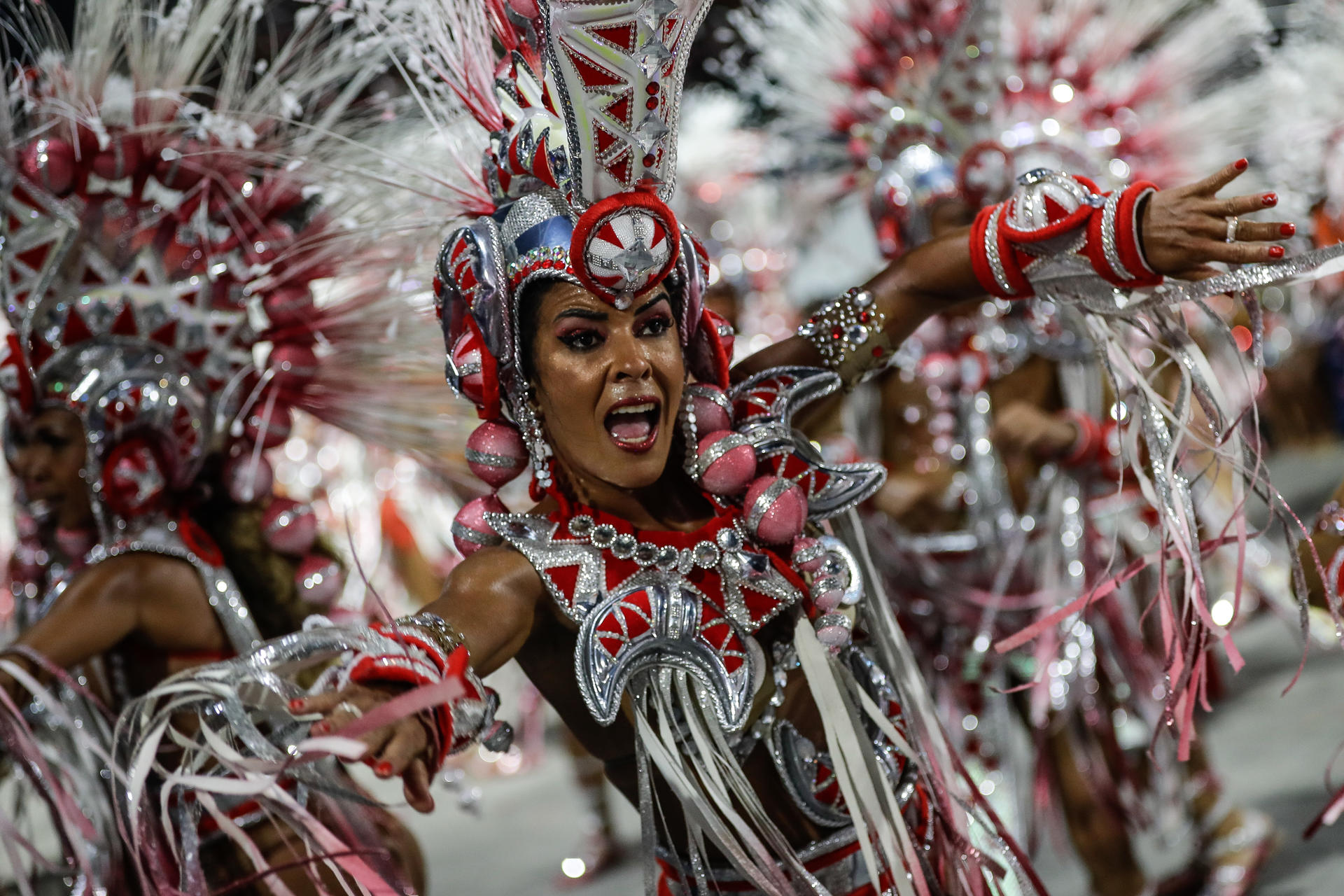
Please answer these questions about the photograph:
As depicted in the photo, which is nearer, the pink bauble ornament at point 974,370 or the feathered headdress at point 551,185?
the feathered headdress at point 551,185

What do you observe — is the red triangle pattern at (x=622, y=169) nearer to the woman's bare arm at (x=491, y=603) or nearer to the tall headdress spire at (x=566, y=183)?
A: the tall headdress spire at (x=566, y=183)

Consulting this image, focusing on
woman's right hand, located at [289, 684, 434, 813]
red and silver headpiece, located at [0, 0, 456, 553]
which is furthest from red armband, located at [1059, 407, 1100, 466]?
woman's right hand, located at [289, 684, 434, 813]

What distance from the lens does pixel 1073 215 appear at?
5.61ft

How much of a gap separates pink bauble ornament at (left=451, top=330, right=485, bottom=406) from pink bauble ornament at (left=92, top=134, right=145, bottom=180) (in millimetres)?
1165

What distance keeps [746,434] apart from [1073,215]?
1.63 ft

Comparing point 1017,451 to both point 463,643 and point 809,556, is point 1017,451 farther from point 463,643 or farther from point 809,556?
point 463,643

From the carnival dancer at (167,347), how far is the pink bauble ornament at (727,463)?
Answer: 0.81 meters

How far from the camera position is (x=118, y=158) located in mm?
2566

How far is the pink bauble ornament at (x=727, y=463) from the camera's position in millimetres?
1753

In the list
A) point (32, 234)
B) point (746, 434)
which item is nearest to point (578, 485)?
point (746, 434)

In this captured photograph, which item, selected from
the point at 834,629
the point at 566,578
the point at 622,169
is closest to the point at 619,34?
the point at 622,169

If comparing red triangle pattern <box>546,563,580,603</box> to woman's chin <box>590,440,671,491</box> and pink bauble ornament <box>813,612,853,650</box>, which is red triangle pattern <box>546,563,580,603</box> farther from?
pink bauble ornament <box>813,612,853,650</box>

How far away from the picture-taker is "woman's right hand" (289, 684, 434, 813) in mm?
1302

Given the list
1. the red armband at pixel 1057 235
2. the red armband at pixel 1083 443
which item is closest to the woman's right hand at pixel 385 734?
the red armband at pixel 1057 235
